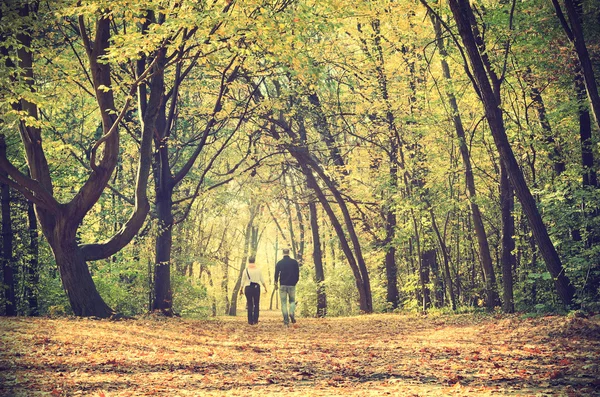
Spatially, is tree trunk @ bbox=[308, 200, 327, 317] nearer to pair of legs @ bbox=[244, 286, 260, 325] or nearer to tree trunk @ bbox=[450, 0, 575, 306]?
pair of legs @ bbox=[244, 286, 260, 325]

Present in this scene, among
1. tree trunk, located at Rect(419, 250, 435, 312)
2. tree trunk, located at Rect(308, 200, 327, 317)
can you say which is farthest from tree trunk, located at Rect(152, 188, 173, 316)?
tree trunk, located at Rect(308, 200, 327, 317)

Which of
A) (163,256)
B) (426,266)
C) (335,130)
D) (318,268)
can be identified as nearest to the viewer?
(163,256)

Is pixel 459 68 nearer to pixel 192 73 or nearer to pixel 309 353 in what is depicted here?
pixel 192 73

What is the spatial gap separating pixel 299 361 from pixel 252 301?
23.3 feet

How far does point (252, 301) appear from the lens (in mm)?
16125

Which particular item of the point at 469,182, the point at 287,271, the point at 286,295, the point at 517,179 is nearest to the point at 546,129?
the point at 469,182

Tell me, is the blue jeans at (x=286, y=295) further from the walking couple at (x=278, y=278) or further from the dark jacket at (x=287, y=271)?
the dark jacket at (x=287, y=271)

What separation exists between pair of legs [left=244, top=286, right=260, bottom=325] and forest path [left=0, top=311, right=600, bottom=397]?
2675 mm

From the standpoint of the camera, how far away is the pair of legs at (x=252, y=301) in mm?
15855

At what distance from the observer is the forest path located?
655 cm

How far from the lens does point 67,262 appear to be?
1362 cm

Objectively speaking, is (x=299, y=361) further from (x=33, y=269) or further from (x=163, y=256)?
(x=33, y=269)

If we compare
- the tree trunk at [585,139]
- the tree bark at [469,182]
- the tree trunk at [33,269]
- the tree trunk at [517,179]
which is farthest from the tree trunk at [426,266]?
the tree trunk at [33,269]

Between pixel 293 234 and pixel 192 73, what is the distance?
23281 millimetres
